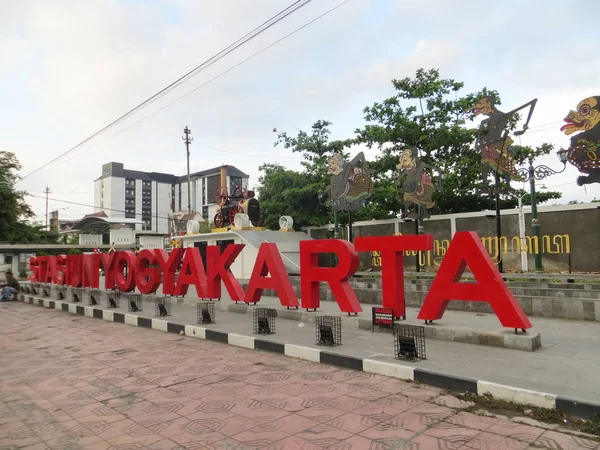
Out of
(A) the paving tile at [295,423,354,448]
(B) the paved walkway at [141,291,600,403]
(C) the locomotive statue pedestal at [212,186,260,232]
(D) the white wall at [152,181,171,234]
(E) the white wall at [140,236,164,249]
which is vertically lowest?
(A) the paving tile at [295,423,354,448]

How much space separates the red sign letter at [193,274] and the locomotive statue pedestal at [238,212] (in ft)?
32.7

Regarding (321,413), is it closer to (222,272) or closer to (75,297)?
(222,272)

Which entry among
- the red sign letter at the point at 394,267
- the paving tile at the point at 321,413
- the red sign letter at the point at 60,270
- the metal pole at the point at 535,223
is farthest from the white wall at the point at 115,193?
the paving tile at the point at 321,413

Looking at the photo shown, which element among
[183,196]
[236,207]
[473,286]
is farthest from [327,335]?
[183,196]

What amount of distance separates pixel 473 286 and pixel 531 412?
9.84 ft

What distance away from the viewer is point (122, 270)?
1590 centimetres

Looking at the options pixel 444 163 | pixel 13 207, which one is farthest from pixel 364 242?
pixel 13 207

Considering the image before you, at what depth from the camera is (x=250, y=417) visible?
4.51 m

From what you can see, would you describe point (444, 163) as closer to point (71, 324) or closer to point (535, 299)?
point (535, 299)

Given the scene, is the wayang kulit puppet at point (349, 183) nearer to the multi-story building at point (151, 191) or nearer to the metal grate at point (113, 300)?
the metal grate at point (113, 300)

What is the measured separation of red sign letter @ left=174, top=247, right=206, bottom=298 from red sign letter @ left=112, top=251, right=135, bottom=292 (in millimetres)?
2841

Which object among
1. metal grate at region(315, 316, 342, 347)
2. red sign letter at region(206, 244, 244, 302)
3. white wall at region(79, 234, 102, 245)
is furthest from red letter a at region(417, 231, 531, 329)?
white wall at region(79, 234, 102, 245)

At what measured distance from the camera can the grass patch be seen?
4070mm

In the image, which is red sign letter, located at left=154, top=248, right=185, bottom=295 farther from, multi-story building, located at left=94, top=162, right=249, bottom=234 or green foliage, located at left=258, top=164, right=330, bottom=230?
multi-story building, located at left=94, top=162, right=249, bottom=234
